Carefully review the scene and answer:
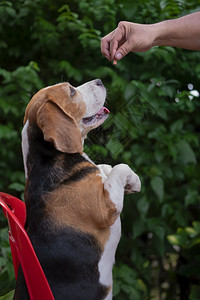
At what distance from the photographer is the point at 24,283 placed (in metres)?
1.91

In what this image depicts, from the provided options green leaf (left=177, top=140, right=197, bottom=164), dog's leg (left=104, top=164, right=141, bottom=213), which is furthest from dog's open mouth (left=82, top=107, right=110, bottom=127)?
green leaf (left=177, top=140, right=197, bottom=164)

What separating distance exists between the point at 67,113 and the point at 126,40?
461 mm

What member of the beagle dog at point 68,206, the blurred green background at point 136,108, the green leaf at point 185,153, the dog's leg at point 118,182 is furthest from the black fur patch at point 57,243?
the green leaf at point 185,153

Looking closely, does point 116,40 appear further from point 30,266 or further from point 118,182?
point 30,266

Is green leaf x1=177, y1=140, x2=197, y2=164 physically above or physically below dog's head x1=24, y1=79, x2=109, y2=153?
below

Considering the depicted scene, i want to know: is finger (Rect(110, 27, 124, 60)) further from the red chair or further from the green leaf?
the green leaf

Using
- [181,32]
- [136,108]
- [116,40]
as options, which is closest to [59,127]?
[116,40]

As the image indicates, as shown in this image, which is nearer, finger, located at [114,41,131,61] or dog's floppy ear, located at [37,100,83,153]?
dog's floppy ear, located at [37,100,83,153]

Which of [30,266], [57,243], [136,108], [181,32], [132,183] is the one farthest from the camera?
[136,108]

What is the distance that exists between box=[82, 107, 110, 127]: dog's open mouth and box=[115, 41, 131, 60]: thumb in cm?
24

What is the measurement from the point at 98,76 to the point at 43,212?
70.5 inches

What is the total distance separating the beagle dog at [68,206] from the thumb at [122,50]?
1.08ft

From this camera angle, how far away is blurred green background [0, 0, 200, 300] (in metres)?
3.37

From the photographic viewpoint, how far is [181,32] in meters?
2.37
